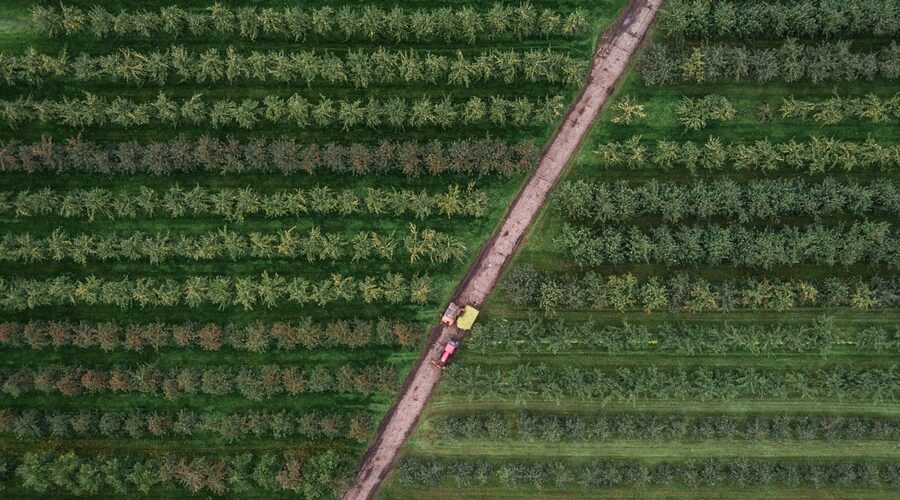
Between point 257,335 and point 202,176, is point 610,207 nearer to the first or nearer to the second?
point 257,335

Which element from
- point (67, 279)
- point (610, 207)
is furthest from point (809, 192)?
point (67, 279)

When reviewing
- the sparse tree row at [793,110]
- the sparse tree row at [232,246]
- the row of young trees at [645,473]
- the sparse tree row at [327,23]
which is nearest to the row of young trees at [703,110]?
the sparse tree row at [793,110]

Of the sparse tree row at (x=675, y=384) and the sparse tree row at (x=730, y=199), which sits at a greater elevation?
the sparse tree row at (x=730, y=199)

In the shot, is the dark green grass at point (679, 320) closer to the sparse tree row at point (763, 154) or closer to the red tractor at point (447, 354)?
the sparse tree row at point (763, 154)

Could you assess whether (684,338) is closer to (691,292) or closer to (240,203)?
(691,292)

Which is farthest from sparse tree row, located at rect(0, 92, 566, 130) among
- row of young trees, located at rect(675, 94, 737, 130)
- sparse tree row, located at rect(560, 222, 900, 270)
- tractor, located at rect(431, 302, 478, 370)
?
tractor, located at rect(431, 302, 478, 370)

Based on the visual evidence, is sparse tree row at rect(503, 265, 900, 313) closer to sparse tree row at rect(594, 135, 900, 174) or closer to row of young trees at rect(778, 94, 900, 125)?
sparse tree row at rect(594, 135, 900, 174)

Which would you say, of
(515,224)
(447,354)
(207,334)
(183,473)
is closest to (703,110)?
(515,224)

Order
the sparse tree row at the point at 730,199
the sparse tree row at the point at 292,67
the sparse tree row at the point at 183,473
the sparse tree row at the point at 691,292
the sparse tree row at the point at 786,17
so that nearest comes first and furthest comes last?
the sparse tree row at the point at 183,473, the sparse tree row at the point at 691,292, the sparse tree row at the point at 730,199, the sparse tree row at the point at 786,17, the sparse tree row at the point at 292,67
